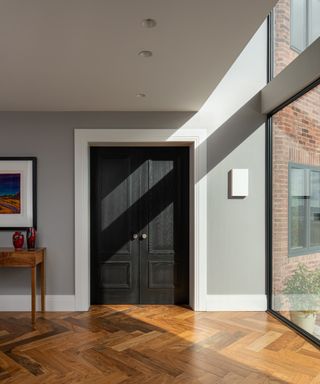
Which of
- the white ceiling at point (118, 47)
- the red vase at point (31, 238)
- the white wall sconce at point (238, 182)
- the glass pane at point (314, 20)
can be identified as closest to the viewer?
the white ceiling at point (118, 47)

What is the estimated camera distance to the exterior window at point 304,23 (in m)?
3.38

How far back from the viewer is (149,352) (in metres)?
3.24

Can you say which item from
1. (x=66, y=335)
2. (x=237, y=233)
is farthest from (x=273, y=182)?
(x=66, y=335)

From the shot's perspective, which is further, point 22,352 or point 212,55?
point 22,352

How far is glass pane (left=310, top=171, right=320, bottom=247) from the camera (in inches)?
133

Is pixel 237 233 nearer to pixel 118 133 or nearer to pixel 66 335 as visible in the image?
pixel 118 133

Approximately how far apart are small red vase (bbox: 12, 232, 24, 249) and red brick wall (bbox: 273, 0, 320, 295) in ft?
9.92

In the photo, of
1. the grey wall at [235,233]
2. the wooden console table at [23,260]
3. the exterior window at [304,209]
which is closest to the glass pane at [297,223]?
the exterior window at [304,209]

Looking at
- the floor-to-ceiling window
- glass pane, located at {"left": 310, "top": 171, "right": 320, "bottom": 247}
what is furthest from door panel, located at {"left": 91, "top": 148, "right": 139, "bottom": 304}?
glass pane, located at {"left": 310, "top": 171, "right": 320, "bottom": 247}

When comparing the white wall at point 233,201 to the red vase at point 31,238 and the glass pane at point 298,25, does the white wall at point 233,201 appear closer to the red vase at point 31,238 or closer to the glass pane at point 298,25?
the glass pane at point 298,25

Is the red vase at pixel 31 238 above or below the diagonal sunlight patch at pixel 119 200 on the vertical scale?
below

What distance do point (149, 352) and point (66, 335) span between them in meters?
0.95

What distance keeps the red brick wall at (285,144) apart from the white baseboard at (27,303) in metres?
2.56

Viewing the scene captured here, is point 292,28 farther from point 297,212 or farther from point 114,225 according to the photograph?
point 114,225
